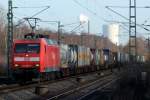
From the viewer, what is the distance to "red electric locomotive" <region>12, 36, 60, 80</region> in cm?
3303

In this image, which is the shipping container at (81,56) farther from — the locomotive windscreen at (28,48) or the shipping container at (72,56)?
the locomotive windscreen at (28,48)

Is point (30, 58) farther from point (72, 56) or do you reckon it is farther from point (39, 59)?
point (72, 56)

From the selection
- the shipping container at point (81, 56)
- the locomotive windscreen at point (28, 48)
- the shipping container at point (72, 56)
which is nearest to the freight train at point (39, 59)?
the locomotive windscreen at point (28, 48)

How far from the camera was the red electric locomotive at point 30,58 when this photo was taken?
3303cm

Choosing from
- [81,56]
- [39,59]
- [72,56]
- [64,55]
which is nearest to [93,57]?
[81,56]

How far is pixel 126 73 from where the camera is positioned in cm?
2770

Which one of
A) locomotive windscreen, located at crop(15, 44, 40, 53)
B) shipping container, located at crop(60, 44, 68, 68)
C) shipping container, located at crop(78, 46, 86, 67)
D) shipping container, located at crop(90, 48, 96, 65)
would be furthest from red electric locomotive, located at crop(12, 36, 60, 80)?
shipping container, located at crop(90, 48, 96, 65)

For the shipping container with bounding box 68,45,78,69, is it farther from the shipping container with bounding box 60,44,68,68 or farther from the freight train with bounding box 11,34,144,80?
the shipping container with bounding box 60,44,68,68

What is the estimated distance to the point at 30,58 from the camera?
33.4 metres

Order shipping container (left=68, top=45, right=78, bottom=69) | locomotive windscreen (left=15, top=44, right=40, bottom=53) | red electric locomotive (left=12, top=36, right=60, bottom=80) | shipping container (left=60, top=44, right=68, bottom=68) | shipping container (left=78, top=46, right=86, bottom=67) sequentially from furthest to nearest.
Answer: shipping container (left=78, top=46, right=86, bottom=67), shipping container (left=68, top=45, right=78, bottom=69), shipping container (left=60, top=44, right=68, bottom=68), locomotive windscreen (left=15, top=44, right=40, bottom=53), red electric locomotive (left=12, top=36, right=60, bottom=80)

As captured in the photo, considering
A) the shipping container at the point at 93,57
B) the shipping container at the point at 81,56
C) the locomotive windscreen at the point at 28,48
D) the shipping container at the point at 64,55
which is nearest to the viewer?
the locomotive windscreen at the point at 28,48

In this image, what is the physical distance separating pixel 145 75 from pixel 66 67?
20665mm

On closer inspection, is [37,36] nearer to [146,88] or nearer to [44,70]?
[44,70]

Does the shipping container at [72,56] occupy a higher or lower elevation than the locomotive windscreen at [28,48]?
lower
